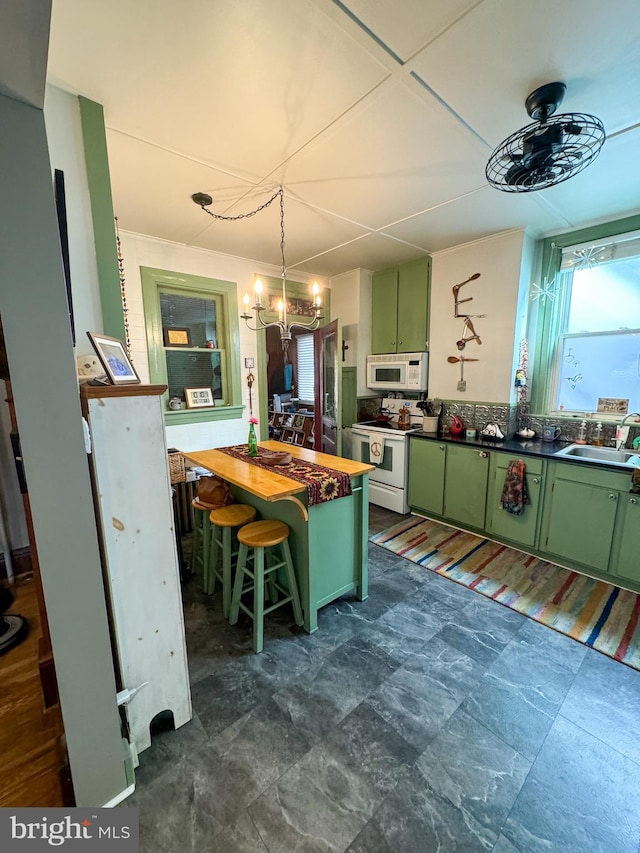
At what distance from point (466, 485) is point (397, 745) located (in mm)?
2162

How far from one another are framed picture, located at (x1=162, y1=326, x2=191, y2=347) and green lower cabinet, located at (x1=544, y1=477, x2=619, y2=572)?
354 cm

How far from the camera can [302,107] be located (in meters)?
1.53

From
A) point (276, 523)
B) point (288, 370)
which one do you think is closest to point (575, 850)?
point (276, 523)

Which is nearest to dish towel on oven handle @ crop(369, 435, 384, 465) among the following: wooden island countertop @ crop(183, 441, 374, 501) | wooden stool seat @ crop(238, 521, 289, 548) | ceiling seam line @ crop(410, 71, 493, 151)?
wooden island countertop @ crop(183, 441, 374, 501)

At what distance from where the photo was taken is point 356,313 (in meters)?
4.17

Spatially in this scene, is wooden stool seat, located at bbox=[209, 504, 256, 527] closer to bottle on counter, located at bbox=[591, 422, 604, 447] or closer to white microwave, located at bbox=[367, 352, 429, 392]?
white microwave, located at bbox=[367, 352, 429, 392]

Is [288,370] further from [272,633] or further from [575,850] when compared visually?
[575,850]

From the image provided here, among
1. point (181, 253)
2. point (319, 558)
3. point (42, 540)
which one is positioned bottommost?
point (319, 558)

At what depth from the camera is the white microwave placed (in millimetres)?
3750

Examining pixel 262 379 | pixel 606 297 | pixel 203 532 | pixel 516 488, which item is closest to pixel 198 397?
pixel 262 379

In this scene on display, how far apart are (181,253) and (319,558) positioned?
10.0 feet

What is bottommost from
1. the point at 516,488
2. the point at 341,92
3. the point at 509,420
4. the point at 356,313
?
the point at 516,488

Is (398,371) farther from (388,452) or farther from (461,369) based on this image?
(388,452)

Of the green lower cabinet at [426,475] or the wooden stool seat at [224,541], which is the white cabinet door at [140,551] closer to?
the wooden stool seat at [224,541]
